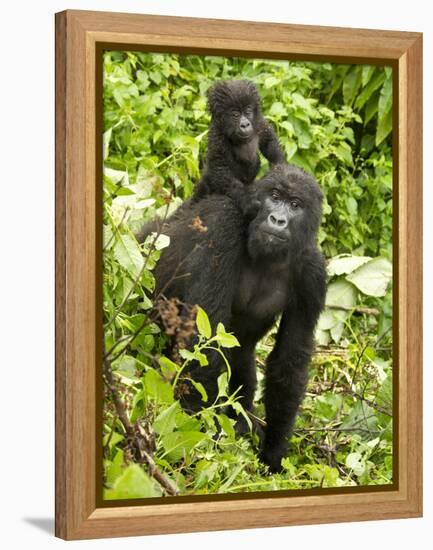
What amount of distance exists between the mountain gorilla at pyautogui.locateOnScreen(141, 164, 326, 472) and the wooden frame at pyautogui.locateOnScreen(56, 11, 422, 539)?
12.1 inches

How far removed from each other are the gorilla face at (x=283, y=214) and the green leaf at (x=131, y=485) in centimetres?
85

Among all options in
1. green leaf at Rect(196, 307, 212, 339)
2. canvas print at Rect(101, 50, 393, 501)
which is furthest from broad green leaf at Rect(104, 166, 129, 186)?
green leaf at Rect(196, 307, 212, 339)

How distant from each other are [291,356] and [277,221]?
1.69 feet

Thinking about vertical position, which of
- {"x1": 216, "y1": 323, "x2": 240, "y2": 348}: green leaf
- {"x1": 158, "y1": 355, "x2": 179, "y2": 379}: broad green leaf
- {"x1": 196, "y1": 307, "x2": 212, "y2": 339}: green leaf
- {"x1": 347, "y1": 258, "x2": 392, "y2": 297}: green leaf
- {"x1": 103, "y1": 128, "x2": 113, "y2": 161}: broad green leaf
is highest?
{"x1": 103, "y1": 128, "x2": 113, "y2": 161}: broad green leaf

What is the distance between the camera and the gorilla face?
4.20 metres

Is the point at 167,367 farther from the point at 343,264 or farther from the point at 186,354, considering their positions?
the point at 343,264

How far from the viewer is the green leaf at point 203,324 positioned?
409 centimetres

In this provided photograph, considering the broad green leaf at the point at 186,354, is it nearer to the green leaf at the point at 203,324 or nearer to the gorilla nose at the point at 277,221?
the green leaf at the point at 203,324

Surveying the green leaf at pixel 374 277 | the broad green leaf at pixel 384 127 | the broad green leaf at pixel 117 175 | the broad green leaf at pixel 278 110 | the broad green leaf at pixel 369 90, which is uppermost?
the broad green leaf at pixel 369 90

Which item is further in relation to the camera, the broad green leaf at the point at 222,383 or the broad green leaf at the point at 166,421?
the broad green leaf at the point at 222,383

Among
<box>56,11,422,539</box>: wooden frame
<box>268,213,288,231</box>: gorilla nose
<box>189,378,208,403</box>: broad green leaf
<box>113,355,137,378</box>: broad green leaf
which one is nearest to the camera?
<box>56,11,422,539</box>: wooden frame

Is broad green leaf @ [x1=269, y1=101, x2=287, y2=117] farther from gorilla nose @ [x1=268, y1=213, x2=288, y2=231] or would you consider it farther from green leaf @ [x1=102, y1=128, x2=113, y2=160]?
green leaf @ [x1=102, y1=128, x2=113, y2=160]

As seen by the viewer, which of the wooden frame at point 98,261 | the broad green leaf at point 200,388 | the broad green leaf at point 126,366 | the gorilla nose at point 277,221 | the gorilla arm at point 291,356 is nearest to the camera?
the wooden frame at point 98,261

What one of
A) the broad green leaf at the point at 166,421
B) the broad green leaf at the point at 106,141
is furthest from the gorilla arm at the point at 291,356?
the broad green leaf at the point at 106,141
